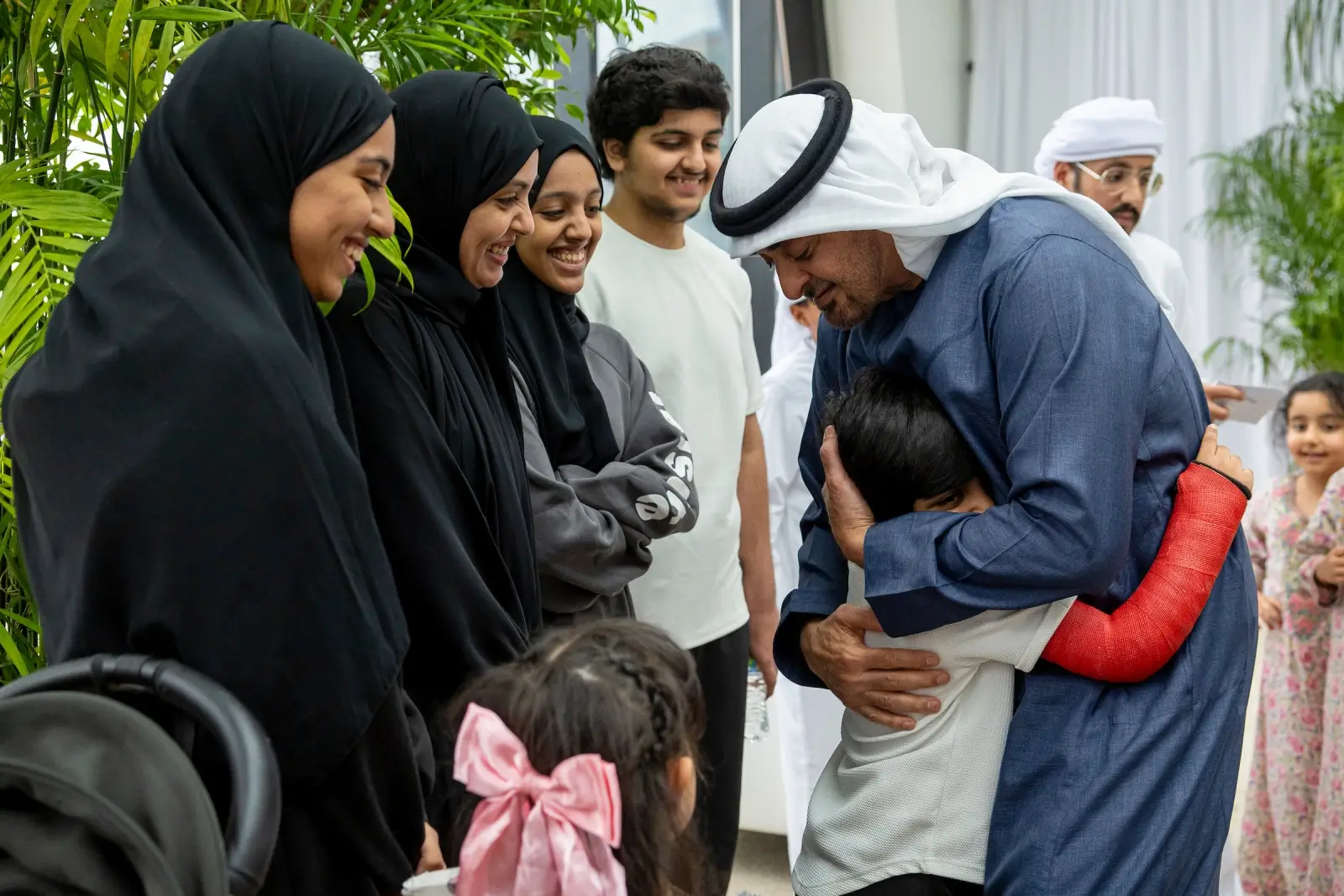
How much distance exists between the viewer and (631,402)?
228 cm

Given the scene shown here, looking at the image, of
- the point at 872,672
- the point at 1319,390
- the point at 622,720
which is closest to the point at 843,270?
the point at 872,672

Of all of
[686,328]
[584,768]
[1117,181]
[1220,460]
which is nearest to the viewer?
[584,768]

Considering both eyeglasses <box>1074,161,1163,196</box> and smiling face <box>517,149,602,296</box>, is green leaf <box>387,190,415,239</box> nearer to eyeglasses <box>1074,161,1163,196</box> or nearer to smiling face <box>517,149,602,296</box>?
smiling face <box>517,149,602,296</box>

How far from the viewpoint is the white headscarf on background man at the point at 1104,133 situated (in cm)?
369

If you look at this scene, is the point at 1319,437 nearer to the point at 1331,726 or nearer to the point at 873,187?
the point at 1331,726

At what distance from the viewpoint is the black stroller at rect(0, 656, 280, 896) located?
93 cm

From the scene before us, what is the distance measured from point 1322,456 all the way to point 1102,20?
3489mm

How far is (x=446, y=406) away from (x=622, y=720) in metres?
0.57

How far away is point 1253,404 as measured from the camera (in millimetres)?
3414

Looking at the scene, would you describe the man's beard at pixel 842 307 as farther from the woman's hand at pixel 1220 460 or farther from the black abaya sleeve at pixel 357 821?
the black abaya sleeve at pixel 357 821

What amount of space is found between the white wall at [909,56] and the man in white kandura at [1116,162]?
2.19m

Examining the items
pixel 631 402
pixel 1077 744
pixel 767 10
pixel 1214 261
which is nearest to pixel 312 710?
pixel 1077 744

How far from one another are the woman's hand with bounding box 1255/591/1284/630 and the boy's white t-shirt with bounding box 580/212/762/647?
59.8 inches

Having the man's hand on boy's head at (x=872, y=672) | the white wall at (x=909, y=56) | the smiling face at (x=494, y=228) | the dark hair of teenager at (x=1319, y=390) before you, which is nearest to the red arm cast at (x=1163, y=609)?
the man's hand on boy's head at (x=872, y=672)
